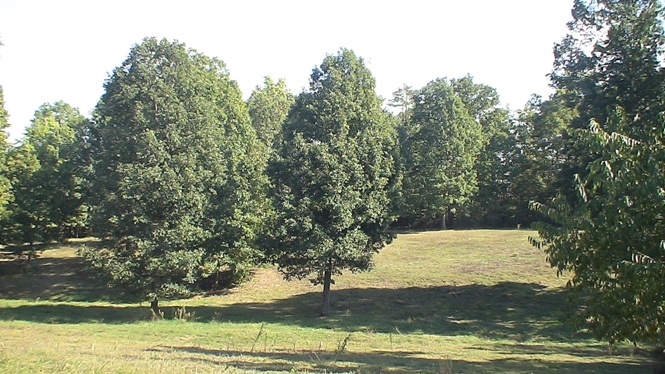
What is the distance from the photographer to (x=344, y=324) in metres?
23.4

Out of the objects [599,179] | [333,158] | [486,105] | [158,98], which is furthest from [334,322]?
[486,105]

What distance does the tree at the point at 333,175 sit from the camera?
24.0m

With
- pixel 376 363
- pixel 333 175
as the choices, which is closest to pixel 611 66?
pixel 333 175

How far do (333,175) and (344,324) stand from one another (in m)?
6.97

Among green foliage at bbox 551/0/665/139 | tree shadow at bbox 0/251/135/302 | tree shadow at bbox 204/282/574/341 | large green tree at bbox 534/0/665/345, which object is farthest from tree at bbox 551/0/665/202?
tree shadow at bbox 0/251/135/302

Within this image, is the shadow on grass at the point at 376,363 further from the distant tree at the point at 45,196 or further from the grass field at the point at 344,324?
the distant tree at the point at 45,196

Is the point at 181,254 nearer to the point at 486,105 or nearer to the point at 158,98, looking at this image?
the point at 158,98

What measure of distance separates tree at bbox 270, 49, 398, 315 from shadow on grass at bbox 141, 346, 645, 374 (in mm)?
8235

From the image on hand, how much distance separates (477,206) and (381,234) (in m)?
40.1

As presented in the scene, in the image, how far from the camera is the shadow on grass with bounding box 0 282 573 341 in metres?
22.6

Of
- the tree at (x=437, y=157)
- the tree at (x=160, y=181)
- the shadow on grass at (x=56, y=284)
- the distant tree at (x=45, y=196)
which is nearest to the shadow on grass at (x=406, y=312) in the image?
the tree at (x=160, y=181)

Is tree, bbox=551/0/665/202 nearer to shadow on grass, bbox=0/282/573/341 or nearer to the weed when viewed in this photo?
shadow on grass, bbox=0/282/573/341

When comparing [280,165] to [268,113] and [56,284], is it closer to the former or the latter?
[56,284]

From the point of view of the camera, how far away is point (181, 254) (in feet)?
80.7
